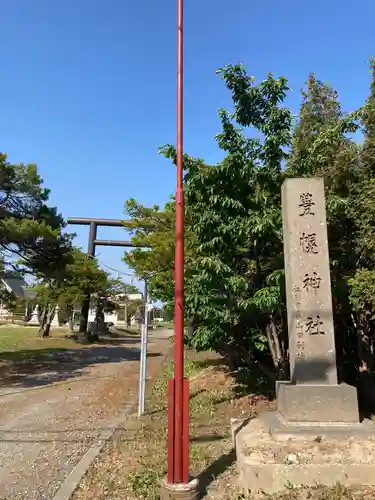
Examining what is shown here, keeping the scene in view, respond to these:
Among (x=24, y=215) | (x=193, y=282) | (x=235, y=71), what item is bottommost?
(x=193, y=282)

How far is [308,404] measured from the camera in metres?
5.54

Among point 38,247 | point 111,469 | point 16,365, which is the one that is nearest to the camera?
point 111,469

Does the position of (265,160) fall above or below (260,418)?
above

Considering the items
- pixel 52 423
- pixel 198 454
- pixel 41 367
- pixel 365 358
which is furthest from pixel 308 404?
pixel 41 367

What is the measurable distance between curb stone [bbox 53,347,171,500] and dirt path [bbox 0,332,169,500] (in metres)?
0.10

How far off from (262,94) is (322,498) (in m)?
7.20

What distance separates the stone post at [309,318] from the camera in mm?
5516

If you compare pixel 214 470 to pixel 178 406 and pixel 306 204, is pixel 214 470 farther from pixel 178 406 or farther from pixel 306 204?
pixel 306 204

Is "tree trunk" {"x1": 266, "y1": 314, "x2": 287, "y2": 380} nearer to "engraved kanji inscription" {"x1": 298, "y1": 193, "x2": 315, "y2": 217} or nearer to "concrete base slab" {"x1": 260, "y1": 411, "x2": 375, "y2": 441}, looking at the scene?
"engraved kanji inscription" {"x1": 298, "y1": 193, "x2": 315, "y2": 217}

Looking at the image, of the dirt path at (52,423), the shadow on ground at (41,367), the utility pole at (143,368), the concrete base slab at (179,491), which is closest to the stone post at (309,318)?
the concrete base slab at (179,491)

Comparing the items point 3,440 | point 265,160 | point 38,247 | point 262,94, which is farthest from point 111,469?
point 38,247

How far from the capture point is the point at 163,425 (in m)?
7.76

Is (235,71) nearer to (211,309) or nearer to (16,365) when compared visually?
(211,309)

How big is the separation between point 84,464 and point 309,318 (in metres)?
3.92
